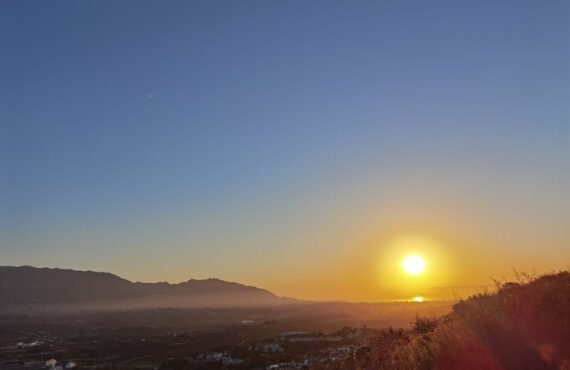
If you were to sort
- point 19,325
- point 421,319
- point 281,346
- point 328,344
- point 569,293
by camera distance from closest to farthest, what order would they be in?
point 569,293 → point 421,319 → point 328,344 → point 281,346 → point 19,325

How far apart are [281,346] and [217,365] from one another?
1359 cm

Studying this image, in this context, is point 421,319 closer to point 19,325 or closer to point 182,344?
point 182,344

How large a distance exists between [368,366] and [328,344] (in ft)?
179

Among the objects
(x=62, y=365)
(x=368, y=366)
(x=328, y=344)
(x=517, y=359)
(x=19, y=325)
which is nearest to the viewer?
(x=517, y=359)

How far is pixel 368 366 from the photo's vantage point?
1408cm

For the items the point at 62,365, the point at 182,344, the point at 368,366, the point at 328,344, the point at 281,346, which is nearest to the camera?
the point at 368,366

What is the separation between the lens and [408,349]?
12.3 meters

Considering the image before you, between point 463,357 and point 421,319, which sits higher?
point 421,319

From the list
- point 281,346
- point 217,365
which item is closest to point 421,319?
point 217,365

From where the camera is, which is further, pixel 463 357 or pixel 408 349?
pixel 408 349

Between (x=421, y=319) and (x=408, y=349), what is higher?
(x=421, y=319)

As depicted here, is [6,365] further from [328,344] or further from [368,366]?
[368,366]

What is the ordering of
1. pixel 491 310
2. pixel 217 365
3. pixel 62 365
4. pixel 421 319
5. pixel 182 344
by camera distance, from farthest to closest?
pixel 182 344
pixel 62 365
pixel 217 365
pixel 421 319
pixel 491 310

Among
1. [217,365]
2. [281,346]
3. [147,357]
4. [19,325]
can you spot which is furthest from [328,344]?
[19,325]
